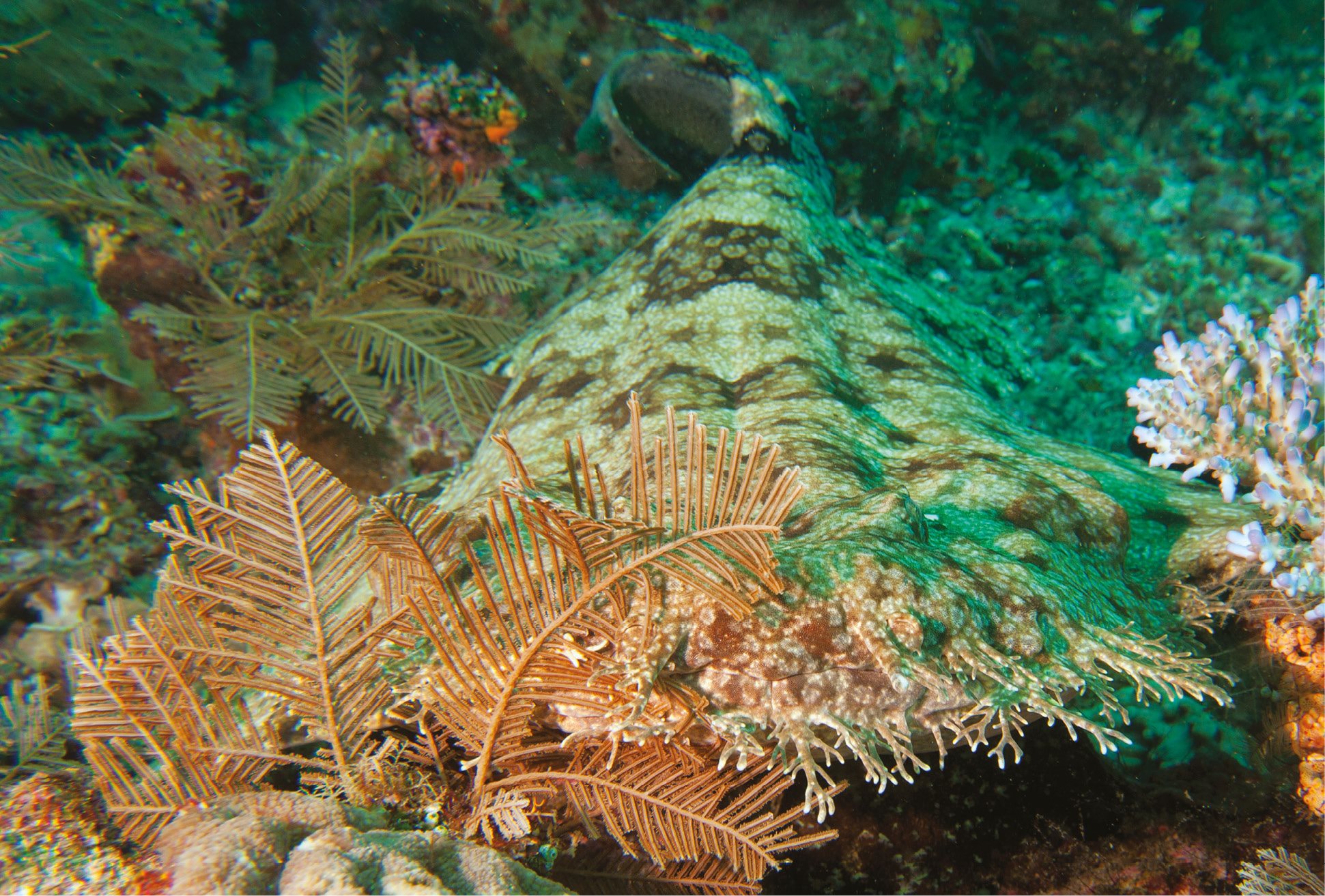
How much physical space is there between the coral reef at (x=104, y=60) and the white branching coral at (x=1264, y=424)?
22.7 feet

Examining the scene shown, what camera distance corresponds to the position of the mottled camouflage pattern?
1861mm

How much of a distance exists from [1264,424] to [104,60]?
7.63 meters

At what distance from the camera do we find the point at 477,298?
446 cm

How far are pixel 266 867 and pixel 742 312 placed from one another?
2.99 metres

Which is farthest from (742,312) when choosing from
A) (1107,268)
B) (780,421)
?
(1107,268)

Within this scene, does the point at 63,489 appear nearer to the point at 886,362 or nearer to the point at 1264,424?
the point at 886,362

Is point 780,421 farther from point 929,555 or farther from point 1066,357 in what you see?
point 1066,357

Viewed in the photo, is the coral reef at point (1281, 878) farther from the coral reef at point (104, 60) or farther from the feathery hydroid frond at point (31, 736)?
the coral reef at point (104, 60)

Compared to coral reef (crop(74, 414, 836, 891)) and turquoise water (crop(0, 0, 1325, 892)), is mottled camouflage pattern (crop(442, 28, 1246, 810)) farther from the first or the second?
coral reef (crop(74, 414, 836, 891))

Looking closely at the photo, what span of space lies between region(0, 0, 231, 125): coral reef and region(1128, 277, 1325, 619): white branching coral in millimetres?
6909

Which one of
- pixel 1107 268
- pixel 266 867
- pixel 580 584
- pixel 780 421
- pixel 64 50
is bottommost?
pixel 266 867

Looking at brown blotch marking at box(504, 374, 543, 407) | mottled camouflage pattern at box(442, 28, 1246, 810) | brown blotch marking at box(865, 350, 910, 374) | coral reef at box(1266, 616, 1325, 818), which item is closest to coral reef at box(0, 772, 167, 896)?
mottled camouflage pattern at box(442, 28, 1246, 810)

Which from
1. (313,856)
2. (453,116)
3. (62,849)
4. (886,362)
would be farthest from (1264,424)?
(453,116)

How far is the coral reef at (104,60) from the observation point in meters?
4.52
